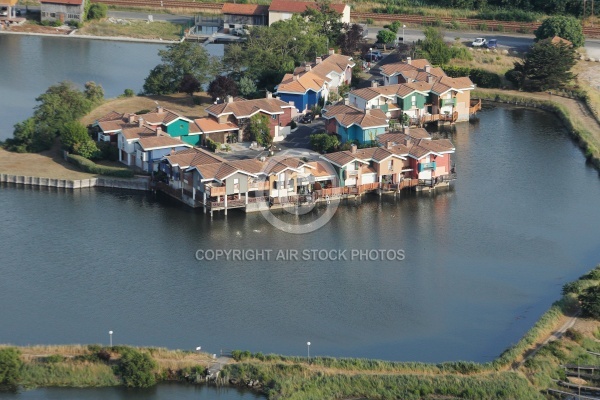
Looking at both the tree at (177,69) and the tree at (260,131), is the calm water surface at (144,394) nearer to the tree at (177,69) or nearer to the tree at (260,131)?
the tree at (260,131)

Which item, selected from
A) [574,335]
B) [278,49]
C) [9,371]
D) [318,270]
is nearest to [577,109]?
[278,49]

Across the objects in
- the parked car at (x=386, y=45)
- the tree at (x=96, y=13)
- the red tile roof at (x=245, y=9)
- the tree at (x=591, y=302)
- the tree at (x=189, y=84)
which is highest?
the red tile roof at (x=245, y=9)

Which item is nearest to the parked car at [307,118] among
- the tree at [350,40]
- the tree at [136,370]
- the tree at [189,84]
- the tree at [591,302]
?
the tree at [189,84]

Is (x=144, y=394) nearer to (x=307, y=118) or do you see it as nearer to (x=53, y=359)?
(x=53, y=359)

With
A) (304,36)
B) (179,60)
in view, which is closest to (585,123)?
(304,36)

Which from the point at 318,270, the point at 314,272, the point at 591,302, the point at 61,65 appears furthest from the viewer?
the point at 61,65

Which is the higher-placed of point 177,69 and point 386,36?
point 386,36

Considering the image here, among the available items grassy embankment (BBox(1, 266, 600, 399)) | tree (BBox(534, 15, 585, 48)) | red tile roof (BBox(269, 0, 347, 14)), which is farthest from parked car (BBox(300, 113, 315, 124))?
grassy embankment (BBox(1, 266, 600, 399))
